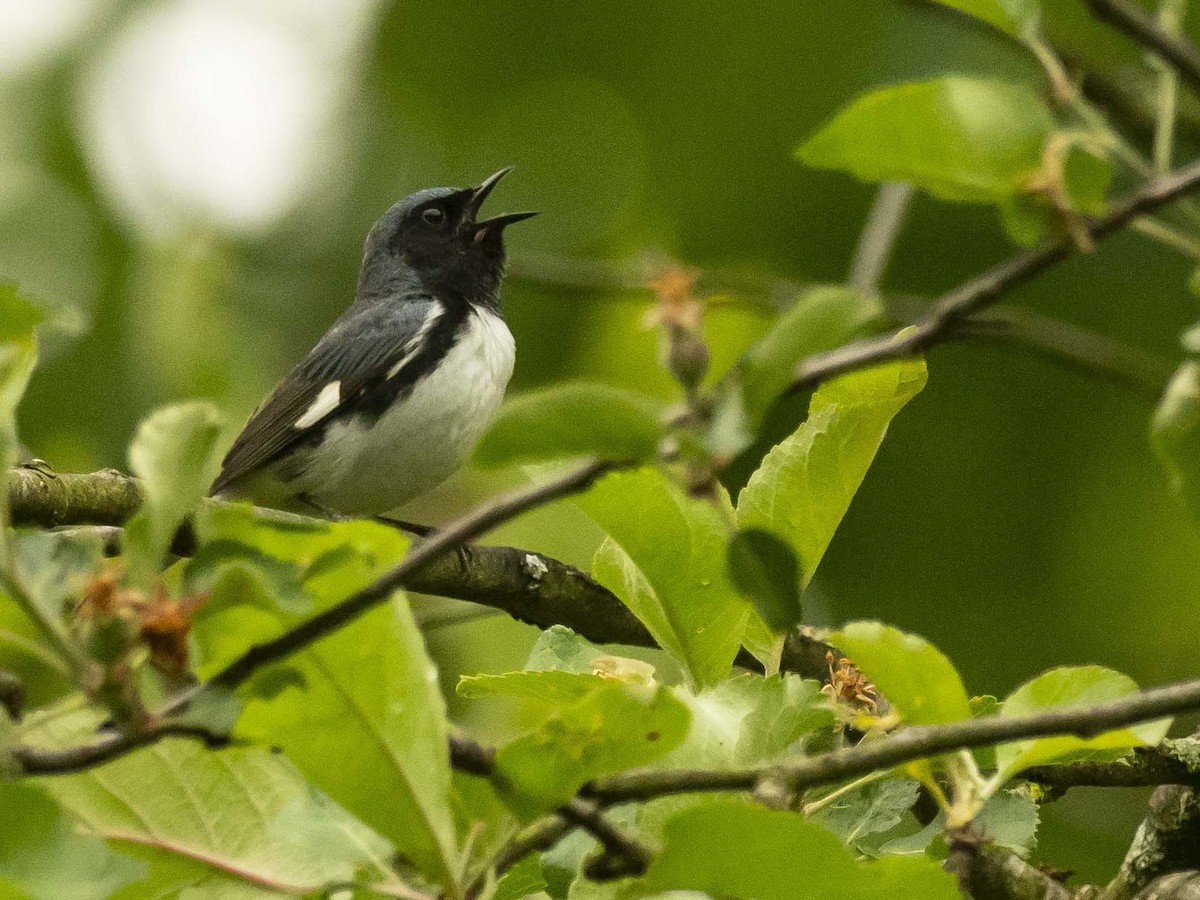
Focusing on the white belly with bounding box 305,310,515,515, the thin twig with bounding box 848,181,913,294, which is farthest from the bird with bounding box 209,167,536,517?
the thin twig with bounding box 848,181,913,294

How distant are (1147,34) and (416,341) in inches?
159

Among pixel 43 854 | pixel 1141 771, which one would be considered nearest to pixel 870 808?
pixel 1141 771

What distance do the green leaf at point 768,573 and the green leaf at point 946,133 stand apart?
355 mm

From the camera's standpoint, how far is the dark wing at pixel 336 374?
5.11 m

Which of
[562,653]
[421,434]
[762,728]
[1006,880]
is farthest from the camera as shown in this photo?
[421,434]

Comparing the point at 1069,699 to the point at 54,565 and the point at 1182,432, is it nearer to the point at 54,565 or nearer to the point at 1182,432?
the point at 1182,432

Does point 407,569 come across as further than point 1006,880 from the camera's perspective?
No

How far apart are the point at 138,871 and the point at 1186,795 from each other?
172 cm

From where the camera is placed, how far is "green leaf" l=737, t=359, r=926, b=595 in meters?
1.99

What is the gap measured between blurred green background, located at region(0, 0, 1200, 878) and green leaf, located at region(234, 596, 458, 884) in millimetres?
2210

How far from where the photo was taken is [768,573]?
1189mm

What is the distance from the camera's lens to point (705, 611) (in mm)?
1896

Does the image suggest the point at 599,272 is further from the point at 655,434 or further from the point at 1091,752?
the point at 655,434

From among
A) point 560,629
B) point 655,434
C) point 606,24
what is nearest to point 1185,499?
point 655,434
